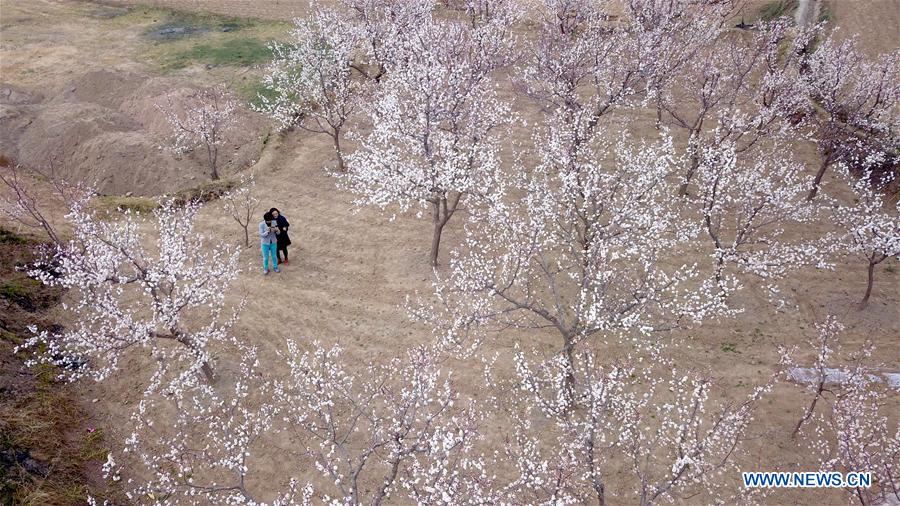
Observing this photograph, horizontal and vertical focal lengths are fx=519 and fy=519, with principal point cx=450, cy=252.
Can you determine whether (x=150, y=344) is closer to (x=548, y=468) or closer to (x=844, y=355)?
(x=548, y=468)

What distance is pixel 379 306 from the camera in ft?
54.0

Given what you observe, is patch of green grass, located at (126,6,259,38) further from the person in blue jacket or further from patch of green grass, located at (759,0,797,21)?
patch of green grass, located at (759,0,797,21)

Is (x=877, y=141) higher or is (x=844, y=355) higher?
(x=877, y=141)

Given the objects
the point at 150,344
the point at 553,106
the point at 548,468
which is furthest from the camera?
the point at 553,106

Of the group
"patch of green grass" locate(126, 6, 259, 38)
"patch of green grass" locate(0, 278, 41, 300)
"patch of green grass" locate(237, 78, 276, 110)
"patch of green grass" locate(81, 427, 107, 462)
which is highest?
"patch of green grass" locate(126, 6, 259, 38)

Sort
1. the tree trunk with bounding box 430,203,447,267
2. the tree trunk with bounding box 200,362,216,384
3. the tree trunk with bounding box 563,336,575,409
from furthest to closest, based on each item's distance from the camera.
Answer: the tree trunk with bounding box 430,203,447,267 → the tree trunk with bounding box 200,362,216,384 → the tree trunk with bounding box 563,336,575,409

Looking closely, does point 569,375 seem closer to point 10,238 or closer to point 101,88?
point 10,238

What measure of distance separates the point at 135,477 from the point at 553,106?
2210cm

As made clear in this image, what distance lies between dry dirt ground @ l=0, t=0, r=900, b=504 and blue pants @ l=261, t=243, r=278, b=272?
1.57 feet

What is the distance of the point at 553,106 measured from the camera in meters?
25.5

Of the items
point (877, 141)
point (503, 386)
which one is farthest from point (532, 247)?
point (877, 141)

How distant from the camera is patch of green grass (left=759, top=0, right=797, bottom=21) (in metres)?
32.2

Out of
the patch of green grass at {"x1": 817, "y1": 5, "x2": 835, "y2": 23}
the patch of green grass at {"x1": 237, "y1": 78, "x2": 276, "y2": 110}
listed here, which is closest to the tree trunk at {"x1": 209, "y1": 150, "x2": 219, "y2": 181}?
the patch of green grass at {"x1": 237, "y1": 78, "x2": 276, "y2": 110}

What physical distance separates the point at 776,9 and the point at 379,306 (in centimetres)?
3287
